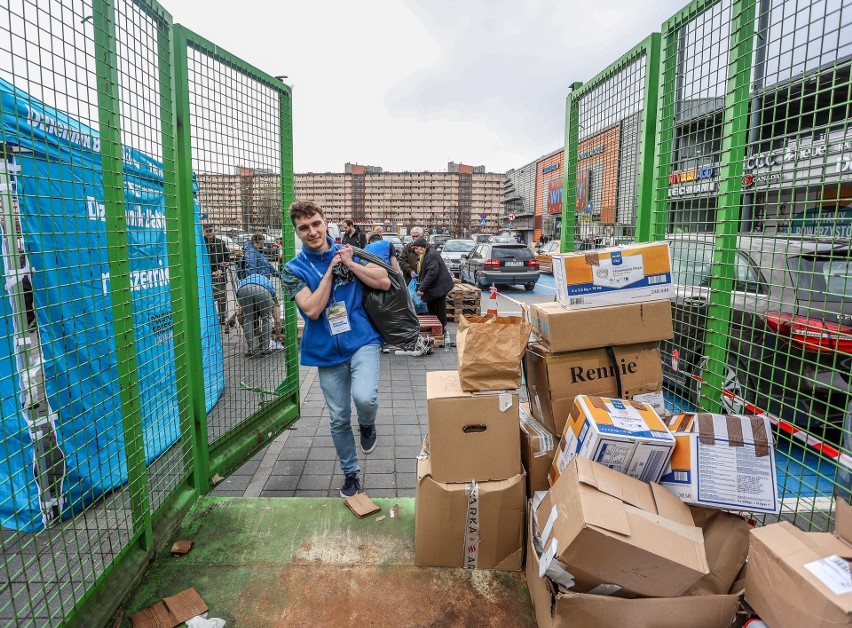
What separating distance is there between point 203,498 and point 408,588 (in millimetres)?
1581

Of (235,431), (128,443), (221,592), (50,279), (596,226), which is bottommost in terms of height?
(221,592)

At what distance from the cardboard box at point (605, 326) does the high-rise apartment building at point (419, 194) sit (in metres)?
126

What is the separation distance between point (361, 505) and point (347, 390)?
0.73 meters

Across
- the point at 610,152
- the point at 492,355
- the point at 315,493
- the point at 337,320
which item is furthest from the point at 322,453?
the point at 610,152

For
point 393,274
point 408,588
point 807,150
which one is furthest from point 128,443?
point 807,150

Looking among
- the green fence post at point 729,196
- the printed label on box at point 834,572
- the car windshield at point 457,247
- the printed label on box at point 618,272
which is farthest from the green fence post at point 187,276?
the car windshield at point 457,247

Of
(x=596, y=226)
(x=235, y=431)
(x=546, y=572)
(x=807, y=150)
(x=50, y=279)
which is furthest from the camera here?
(x=596, y=226)

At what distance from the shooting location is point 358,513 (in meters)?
3.12

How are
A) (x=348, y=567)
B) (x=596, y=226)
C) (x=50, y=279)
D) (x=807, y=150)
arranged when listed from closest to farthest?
1. (x=807, y=150)
2. (x=348, y=567)
3. (x=50, y=279)
4. (x=596, y=226)

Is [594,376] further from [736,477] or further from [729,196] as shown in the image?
[729,196]

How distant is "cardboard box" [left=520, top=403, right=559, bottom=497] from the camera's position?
2641 mm

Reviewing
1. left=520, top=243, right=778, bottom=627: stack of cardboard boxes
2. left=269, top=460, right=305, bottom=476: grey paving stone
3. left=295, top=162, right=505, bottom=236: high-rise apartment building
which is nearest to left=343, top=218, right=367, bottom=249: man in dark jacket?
left=269, top=460, right=305, bottom=476: grey paving stone

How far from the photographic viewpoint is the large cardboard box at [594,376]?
2607 mm

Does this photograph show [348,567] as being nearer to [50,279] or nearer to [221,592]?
[221,592]
